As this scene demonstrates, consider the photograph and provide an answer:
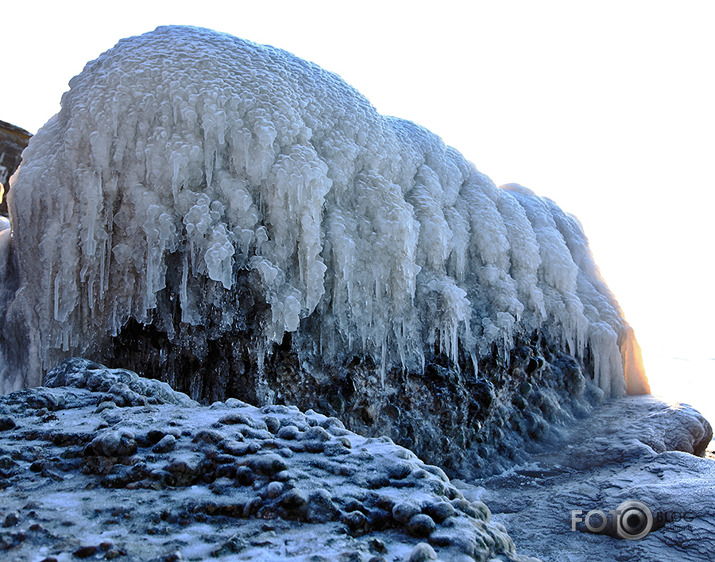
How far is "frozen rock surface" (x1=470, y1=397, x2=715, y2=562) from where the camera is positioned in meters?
3.61

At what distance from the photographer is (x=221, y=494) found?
211 centimetres

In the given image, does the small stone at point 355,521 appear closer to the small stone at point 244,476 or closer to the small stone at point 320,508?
the small stone at point 320,508

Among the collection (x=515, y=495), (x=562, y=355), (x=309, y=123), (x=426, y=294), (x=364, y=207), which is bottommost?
(x=515, y=495)

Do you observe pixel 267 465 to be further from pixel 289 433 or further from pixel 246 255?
pixel 246 255

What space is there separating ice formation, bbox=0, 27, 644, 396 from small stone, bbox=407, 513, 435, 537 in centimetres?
296

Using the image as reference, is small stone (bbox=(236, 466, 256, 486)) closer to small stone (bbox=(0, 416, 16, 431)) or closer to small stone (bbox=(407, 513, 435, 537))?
small stone (bbox=(407, 513, 435, 537))

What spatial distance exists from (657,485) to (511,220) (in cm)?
385

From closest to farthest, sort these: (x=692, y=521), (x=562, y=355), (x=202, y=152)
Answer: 1. (x=692, y=521)
2. (x=202, y=152)
3. (x=562, y=355)

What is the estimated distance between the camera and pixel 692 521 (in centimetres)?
360

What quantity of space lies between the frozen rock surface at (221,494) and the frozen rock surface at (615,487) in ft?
6.54

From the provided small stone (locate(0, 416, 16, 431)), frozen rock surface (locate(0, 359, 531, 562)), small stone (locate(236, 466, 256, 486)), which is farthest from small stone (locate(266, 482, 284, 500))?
small stone (locate(0, 416, 16, 431))

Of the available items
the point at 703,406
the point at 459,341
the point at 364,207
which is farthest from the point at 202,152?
the point at 703,406

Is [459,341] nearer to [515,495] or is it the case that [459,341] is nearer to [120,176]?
[515,495]

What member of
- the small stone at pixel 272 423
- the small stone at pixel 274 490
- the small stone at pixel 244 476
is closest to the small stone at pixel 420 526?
the small stone at pixel 274 490
